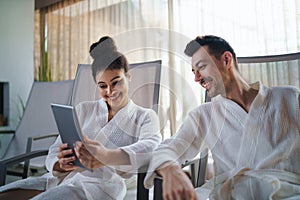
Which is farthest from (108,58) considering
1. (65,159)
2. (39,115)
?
(39,115)

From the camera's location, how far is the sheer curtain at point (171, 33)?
1.05 m

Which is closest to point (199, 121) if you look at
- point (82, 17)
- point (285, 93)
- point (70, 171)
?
point (285, 93)

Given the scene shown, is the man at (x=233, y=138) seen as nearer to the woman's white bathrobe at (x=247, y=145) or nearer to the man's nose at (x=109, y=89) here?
the woman's white bathrobe at (x=247, y=145)

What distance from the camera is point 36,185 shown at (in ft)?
4.42

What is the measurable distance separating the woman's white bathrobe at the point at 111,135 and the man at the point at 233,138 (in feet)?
0.43

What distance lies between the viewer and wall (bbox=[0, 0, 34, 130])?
2936 mm

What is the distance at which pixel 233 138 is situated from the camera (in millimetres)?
992

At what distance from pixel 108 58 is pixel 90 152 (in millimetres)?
335

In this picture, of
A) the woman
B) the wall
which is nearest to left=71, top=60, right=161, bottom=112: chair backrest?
the woman

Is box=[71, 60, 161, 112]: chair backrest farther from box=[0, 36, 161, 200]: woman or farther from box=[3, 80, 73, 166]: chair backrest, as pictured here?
box=[3, 80, 73, 166]: chair backrest

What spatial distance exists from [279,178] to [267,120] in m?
0.17

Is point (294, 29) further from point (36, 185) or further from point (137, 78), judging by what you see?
point (36, 185)

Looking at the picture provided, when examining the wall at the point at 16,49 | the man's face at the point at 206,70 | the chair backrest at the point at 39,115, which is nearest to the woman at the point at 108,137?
the man's face at the point at 206,70

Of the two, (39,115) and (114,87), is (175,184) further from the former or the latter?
(39,115)
